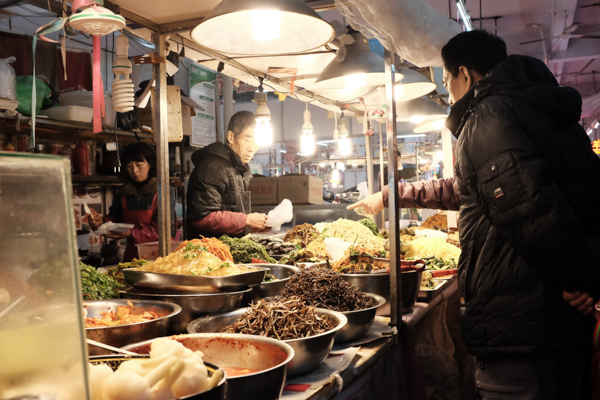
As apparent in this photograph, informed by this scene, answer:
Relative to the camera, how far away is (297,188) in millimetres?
6918

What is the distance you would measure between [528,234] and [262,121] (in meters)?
3.02

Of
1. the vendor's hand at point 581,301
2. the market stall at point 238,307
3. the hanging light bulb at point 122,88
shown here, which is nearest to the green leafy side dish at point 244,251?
the market stall at point 238,307

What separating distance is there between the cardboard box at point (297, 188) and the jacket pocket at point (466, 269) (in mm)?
4705

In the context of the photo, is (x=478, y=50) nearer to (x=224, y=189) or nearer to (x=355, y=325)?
(x=355, y=325)

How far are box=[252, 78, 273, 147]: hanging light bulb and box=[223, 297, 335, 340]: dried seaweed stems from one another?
277 centimetres

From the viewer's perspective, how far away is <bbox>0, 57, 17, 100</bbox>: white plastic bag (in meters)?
4.31

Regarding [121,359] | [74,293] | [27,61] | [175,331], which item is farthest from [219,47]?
[27,61]

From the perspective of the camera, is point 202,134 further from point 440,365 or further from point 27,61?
point 440,365

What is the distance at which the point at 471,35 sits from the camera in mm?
2332

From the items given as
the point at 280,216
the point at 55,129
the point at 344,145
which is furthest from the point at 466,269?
the point at 55,129

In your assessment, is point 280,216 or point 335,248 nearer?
point 335,248

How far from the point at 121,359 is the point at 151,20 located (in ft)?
7.77

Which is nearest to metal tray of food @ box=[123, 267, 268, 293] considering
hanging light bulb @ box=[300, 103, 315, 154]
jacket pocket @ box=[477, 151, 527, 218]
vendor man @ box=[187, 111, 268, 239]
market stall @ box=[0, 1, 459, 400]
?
market stall @ box=[0, 1, 459, 400]

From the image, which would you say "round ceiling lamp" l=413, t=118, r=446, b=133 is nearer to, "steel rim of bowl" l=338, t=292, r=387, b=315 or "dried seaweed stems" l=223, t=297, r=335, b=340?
"steel rim of bowl" l=338, t=292, r=387, b=315
